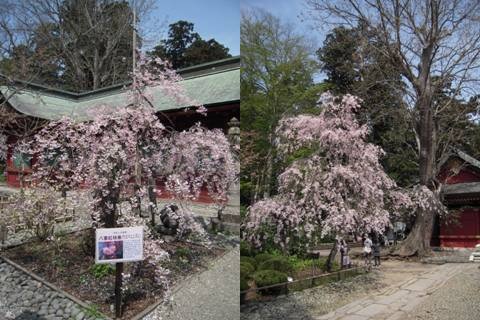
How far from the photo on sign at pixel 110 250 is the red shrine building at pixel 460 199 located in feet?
5.27

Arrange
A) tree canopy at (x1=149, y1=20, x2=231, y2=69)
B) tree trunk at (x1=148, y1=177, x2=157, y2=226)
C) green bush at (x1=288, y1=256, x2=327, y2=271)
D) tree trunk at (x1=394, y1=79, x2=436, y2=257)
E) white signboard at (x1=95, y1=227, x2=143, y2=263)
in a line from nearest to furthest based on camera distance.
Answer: white signboard at (x1=95, y1=227, x2=143, y2=263) < green bush at (x1=288, y1=256, x2=327, y2=271) < tree trunk at (x1=394, y1=79, x2=436, y2=257) < tree canopy at (x1=149, y1=20, x2=231, y2=69) < tree trunk at (x1=148, y1=177, x2=157, y2=226)

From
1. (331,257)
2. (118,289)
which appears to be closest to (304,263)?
(331,257)

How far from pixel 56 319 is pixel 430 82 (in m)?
2.12

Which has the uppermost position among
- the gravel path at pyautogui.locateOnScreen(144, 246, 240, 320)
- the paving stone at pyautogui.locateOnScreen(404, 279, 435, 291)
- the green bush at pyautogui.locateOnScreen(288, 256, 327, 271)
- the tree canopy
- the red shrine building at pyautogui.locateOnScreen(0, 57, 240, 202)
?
the tree canopy

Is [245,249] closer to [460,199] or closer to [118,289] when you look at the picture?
[118,289]

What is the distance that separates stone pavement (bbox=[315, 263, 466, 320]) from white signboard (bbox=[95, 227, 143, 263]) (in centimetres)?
86

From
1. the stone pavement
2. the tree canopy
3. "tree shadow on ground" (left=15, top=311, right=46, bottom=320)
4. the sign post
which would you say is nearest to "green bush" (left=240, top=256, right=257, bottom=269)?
the stone pavement

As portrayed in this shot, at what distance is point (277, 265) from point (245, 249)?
26 cm

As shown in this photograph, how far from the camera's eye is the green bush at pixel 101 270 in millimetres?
1910

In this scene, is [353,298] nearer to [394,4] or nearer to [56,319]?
[56,319]

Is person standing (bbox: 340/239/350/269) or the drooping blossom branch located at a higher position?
the drooping blossom branch

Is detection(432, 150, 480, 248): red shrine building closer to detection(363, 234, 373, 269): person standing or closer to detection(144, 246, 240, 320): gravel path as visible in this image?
detection(363, 234, 373, 269): person standing

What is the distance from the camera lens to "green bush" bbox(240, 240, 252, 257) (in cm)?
195

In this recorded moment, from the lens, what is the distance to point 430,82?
205 cm
